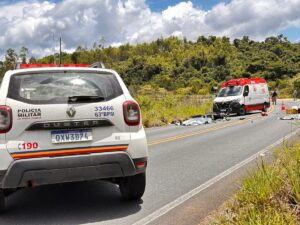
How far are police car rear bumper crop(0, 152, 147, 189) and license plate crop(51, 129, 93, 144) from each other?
0.66 feet

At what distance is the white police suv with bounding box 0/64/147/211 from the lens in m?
4.89

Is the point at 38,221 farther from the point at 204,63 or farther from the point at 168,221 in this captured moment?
the point at 204,63

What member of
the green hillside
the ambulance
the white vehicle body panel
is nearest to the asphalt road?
the white vehicle body panel

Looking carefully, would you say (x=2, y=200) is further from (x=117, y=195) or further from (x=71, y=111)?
(x=117, y=195)

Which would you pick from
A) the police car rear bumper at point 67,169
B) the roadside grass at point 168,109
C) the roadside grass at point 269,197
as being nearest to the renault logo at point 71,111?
the police car rear bumper at point 67,169

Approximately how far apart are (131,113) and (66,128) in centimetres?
82

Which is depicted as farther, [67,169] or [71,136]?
[71,136]

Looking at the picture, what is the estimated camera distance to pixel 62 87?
208 inches

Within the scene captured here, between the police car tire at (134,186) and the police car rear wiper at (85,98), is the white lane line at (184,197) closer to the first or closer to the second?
the police car tire at (134,186)

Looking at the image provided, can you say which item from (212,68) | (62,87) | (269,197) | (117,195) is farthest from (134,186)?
(212,68)

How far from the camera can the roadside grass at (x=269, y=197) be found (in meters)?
4.10

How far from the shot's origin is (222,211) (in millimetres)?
5070

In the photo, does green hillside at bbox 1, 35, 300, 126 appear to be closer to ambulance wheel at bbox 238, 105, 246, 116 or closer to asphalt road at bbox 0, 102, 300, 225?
ambulance wheel at bbox 238, 105, 246, 116

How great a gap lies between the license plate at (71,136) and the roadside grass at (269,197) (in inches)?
70.5
